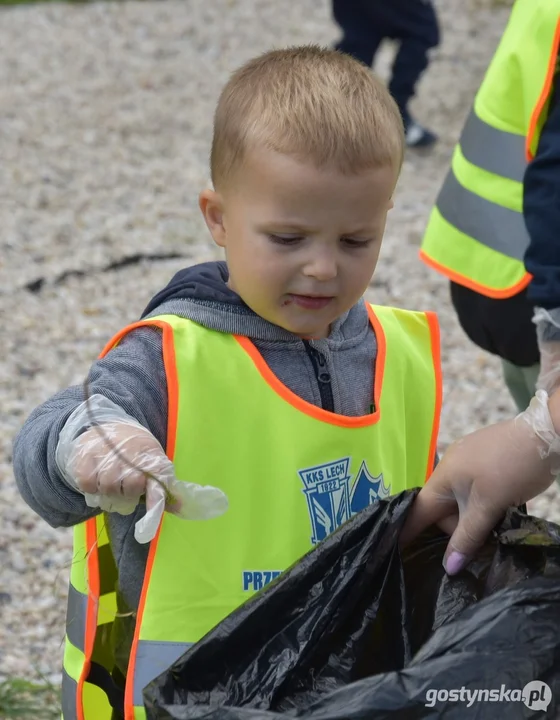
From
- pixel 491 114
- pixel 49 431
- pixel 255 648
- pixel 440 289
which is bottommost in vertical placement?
pixel 440 289

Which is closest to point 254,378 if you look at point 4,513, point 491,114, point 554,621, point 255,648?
point 255,648

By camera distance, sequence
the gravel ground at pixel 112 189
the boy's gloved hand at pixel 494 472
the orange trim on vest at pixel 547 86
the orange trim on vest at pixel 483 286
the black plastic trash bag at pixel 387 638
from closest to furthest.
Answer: the black plastic trash bag at pixel 387 638 < the boy's gloved hand at pixel 494 472 < the orange trim on vest at pixel 547 86 < the orange trim on vest at pixel 483 286 < the gravel ground at pixel 112 189

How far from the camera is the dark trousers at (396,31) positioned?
265 inches

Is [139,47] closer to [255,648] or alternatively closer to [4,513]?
[4,513]

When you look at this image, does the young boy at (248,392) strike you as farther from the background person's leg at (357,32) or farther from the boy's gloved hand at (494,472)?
the background person's leg at (357,32)

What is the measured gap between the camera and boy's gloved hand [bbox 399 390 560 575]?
1687 millimetres

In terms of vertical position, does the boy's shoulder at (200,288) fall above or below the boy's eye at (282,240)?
below

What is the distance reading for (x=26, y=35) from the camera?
365 inches

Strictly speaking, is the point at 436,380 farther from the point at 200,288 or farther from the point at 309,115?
the point at 309,115

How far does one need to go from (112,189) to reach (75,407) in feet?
16.3

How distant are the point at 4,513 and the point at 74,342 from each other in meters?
1.28

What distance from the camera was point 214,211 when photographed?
1.93 m

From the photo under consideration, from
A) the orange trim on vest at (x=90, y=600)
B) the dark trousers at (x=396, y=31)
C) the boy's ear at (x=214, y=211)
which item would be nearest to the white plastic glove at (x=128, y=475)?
the orange trim on vest at (x=90, y=600)

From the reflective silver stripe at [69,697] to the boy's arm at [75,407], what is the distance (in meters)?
0.34
